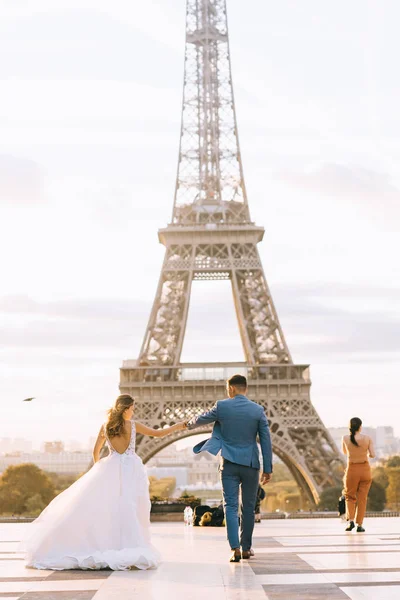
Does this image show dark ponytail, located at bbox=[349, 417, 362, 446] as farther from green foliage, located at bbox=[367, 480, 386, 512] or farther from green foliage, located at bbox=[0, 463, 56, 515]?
green foliage, located at bbox=[0, 463, 56, 515]

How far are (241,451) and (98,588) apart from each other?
8.55ft

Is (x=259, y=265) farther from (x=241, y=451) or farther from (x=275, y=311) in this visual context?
(x=241, y=451)

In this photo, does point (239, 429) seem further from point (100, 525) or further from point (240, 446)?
point (100, 525)

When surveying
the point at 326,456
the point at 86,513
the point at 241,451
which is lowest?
the point at 86,513

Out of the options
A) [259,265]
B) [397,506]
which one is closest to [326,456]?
[259,265]

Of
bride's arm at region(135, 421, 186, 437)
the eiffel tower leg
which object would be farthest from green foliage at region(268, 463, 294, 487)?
bride's arm at region(135, 421, 186, 437)

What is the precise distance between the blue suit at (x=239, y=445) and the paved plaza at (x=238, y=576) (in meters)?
0.66

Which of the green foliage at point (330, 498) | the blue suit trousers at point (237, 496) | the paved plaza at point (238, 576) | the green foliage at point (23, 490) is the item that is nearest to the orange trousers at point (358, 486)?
the paved plaza at point (238, 576)

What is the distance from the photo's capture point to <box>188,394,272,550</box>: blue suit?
9758 millimetres

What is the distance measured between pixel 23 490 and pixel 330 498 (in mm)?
27860

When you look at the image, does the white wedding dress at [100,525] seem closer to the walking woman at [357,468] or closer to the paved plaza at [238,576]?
the paved plaza at [238,576]

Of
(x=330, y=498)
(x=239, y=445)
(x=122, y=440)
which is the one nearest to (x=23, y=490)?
(x=330, y=498)

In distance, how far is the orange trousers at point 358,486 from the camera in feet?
46.1

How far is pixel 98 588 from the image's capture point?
7613mm
